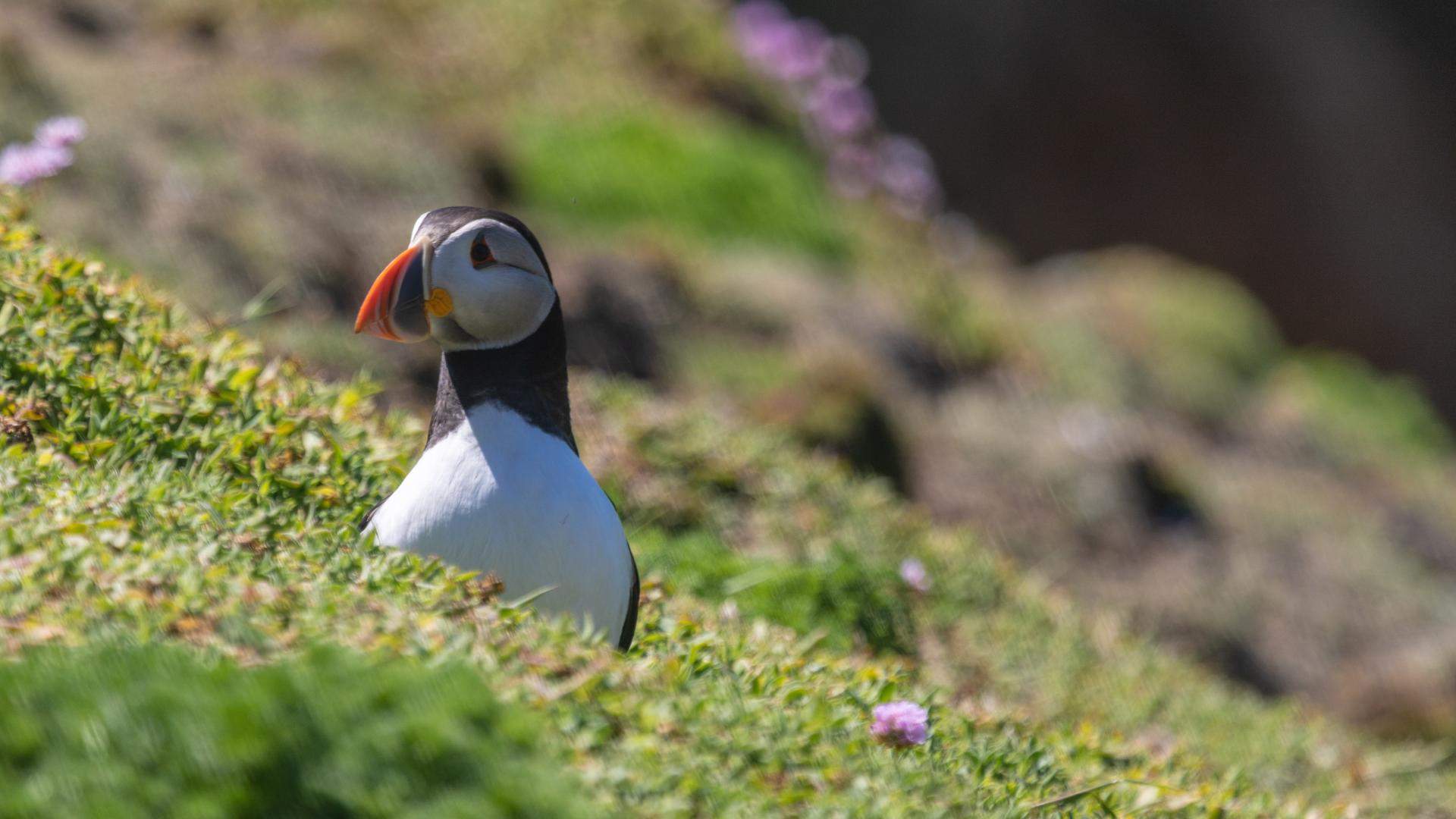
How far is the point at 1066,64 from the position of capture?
2247cm

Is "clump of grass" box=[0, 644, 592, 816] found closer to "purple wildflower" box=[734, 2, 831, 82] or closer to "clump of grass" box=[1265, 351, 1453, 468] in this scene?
"purple wildflower" box=[734, 2, 831, 82]

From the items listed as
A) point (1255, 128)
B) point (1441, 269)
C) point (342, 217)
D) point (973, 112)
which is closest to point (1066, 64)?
point (973, 112)

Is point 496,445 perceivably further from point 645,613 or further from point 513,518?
point 645,613

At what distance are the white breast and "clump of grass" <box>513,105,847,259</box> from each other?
686 cm

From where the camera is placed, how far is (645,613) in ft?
13.0

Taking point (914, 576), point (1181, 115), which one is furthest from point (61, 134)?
point (1181, 115)

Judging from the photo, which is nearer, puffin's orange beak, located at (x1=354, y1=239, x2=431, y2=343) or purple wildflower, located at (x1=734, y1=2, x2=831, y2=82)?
puffin's orange beak, located at (x1=354, y1=239, x2=431, y2=343)

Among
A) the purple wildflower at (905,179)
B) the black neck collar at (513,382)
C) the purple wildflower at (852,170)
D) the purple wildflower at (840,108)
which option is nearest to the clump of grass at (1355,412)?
the purple wildflower at (905,179)

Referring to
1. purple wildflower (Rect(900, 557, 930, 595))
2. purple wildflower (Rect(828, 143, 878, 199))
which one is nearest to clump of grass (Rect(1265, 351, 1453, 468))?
purple wildflower (Rect(828, 143, 878, 199))

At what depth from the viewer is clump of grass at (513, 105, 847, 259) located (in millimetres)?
10484

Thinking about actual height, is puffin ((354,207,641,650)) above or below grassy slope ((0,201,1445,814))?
above

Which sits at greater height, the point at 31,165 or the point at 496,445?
the point at 496,445

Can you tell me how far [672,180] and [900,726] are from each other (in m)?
8.25

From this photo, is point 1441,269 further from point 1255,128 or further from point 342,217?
point 342,217
